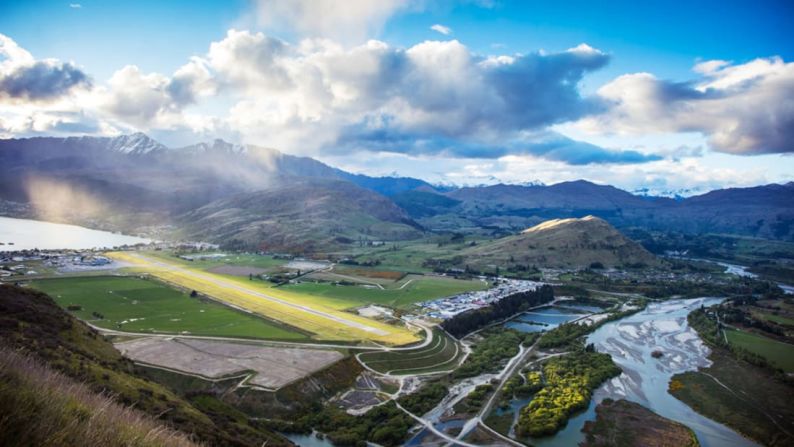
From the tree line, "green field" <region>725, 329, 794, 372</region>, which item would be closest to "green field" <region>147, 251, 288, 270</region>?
the tree line

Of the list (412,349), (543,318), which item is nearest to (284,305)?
(412,349)

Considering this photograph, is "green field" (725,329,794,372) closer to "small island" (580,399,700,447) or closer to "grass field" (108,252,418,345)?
"small island" (580,399,700,447)

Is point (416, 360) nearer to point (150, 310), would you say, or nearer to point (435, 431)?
point (435, 431)

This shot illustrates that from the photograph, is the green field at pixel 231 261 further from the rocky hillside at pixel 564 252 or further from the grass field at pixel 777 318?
the grass field at pixel 777 318

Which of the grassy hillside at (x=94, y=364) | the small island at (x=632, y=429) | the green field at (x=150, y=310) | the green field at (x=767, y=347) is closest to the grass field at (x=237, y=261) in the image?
the green field at (x=150, y=310)

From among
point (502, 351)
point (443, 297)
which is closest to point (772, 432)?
point (502, 351)
